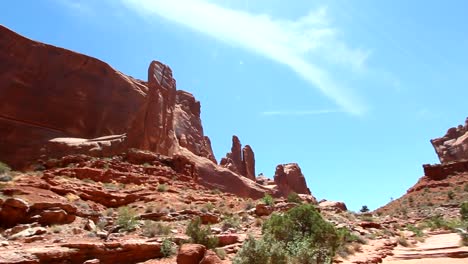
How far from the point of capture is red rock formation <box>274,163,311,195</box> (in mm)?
67369

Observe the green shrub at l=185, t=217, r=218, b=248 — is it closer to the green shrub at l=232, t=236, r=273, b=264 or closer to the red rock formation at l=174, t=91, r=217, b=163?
the green shrub at l=232, t=236, r=273, b=264

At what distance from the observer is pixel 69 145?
36906mm

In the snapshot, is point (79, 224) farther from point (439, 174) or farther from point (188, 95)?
point (439, 174)

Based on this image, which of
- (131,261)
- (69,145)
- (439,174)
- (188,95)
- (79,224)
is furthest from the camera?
(188,95)

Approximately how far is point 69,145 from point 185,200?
51.0ft

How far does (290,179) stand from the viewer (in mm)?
68750

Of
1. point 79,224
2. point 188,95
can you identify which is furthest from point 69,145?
point 188,95

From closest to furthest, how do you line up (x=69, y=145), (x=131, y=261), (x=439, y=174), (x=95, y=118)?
(x=131, y=261)
(x=69, y=145)
(x=95, y=118)
(x=439, y=174)

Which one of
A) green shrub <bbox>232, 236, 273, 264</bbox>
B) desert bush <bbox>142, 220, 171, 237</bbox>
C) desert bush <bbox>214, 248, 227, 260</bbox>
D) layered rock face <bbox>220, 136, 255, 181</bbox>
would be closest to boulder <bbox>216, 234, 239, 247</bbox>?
desert bush <bbox>214, 248, 227, 260</bbox>

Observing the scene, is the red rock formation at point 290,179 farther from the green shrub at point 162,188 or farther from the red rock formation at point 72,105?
the green shrub at point 162,188

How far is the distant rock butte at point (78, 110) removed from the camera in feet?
122

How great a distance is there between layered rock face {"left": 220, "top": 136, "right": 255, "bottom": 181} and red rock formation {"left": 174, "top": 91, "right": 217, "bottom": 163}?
446 cm

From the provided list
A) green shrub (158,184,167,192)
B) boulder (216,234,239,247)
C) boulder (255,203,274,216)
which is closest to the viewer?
boulder (216,234,239,247)

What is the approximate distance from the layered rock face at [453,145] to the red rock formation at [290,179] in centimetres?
2779
